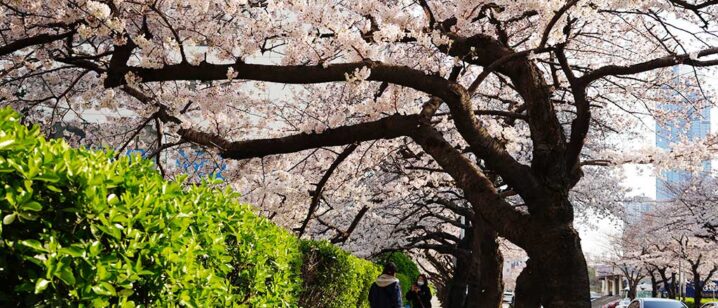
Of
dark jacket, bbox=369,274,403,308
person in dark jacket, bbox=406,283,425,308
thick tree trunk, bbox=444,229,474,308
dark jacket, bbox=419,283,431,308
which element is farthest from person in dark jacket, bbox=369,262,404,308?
thick tree trunk, bbox=444,229,474,308

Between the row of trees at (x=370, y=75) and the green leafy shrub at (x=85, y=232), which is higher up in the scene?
the row of trees at (x=370, y=75)

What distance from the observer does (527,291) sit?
9.62m

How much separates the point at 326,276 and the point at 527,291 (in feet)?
8.92

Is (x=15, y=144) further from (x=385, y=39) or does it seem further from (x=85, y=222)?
(x=385, y=39)

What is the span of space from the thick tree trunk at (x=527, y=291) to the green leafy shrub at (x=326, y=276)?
2529mm

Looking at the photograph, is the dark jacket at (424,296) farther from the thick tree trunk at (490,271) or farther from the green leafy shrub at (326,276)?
the thick tree trunk at (490,271)

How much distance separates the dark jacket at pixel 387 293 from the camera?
9938mm

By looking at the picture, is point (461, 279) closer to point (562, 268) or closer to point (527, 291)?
point (527, 291)

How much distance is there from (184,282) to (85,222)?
2.23 feet

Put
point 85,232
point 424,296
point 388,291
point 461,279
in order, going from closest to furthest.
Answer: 1. point 85,232
2. point 388,291
3. point 424,296
4. point 461,279

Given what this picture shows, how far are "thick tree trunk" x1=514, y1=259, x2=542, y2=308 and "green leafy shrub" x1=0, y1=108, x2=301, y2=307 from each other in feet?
21.7

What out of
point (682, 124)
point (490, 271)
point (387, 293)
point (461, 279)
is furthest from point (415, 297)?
point (461, 279)

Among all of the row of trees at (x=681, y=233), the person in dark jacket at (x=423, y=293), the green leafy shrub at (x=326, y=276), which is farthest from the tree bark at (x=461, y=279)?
the green leafy shrub at (x=326, y=276)

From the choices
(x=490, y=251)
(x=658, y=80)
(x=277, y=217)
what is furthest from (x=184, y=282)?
(x=490, y=251)
